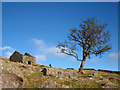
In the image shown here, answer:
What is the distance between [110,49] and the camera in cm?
3281

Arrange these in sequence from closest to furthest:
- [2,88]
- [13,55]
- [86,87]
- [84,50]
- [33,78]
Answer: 1. [2,88]
2. [86,87]
3. [33,78]
4. [84,50]
5. [13,55]

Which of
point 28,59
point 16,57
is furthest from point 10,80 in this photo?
point 16,57

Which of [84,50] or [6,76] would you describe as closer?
[6,76]

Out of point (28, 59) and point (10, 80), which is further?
point (28, 59)

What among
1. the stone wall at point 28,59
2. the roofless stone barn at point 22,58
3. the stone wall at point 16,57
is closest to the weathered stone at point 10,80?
the roofless stone barn at point 22,58

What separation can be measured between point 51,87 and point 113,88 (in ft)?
25.1

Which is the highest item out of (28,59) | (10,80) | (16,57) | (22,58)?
(16,57)

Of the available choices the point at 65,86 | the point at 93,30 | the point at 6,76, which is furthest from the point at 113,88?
the point at 93,30

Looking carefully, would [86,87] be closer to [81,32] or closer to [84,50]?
[84,50]

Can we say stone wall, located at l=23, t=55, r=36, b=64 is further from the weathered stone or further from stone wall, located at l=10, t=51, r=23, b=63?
the weathered stone

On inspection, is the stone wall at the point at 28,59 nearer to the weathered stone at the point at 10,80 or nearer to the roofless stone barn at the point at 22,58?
the roofless stone barn at the point at 22,58

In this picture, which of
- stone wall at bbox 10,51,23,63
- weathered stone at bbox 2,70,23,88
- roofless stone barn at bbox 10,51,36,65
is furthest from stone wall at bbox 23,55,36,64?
weathered stone at bbox 2,70,23,88

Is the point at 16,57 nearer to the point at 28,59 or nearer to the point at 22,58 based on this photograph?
the point at 22,58

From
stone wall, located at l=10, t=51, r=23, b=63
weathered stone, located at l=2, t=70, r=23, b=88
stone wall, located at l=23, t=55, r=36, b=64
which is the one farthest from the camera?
stone wall, located at l=10, t=51, r=23, b=63
